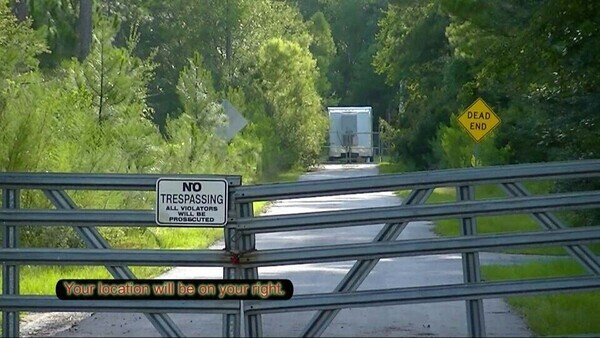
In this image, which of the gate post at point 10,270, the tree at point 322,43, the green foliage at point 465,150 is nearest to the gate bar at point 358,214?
the gate post at point 10,270

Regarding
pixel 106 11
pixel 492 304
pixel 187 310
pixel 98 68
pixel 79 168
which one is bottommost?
pixel 187 310

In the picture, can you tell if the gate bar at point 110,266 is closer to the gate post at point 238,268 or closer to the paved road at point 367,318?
the gate post at point 238,268

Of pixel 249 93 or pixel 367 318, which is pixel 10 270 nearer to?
pixel 367 318

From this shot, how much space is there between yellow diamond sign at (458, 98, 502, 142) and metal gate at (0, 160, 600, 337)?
24.4 meters

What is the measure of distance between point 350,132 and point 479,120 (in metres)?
48.5

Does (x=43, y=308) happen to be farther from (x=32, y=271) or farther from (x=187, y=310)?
(x=32, y=271)

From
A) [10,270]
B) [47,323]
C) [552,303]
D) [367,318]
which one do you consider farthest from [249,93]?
[10,270]

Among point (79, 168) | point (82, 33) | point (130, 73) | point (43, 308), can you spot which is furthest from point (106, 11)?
point (43, 308)

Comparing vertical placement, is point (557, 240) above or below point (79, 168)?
below

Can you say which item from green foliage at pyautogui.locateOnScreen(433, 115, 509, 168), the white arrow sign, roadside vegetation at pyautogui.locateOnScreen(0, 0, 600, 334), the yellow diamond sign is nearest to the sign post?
the yellow diamond sign

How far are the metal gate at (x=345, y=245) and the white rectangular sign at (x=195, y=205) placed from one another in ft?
0.25

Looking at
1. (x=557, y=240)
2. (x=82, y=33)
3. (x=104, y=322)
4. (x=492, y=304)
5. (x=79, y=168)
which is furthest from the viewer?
(x=82, y=33)

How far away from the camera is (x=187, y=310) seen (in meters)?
8.83

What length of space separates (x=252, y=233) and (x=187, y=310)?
27.5 inches
